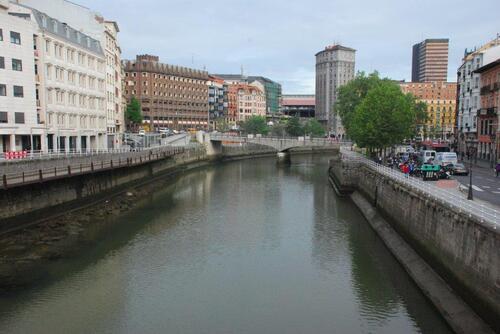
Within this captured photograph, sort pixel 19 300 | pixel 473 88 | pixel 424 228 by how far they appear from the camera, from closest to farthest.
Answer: pixel 19 300 → pixel 424 228 → pixel 473 88

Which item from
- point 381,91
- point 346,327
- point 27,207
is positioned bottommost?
point 346,327

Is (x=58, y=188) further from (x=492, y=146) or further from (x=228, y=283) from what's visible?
(x=492, y=146)

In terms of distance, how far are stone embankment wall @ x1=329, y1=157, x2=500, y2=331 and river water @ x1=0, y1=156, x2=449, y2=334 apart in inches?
83.7

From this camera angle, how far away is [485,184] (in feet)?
126

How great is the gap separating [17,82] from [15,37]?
5.11 m

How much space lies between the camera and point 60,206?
137 ft

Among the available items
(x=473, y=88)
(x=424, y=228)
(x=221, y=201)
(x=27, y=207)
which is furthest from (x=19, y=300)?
(x=473, y=88)

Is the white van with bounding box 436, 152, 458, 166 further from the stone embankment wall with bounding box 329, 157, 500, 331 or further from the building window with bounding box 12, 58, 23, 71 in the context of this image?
the building window with bounding box 12, 58, 23, 71

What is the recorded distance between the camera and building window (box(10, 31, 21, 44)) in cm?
5269

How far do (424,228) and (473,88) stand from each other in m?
57.4

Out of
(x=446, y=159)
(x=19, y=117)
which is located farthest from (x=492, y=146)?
(x=19, y=117)

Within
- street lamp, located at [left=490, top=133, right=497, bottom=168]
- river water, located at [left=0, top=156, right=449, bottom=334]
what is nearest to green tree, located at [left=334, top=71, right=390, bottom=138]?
street lamp, located at [left=490, top=133, right=497, bottom=168]

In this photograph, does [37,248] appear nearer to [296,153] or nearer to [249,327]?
[249,327]

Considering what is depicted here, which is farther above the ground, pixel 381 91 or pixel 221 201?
pixel 381 91
